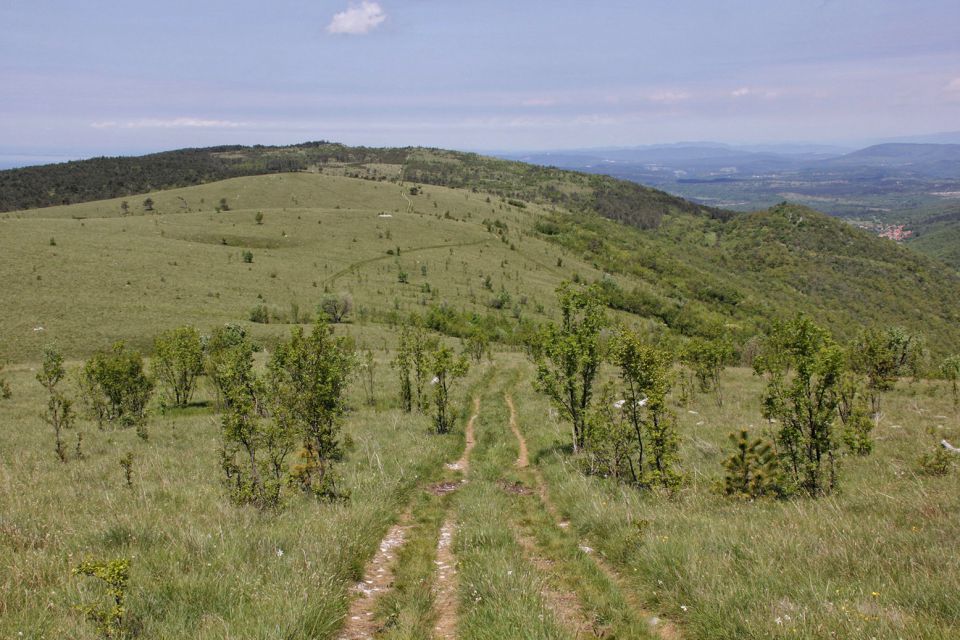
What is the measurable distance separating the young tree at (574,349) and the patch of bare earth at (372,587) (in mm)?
6302

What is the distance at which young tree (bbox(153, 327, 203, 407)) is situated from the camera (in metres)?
27.5

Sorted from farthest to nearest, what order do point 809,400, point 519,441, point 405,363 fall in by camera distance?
point 405,363
point 519,441
point 809,400

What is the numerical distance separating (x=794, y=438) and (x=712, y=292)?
143 metres

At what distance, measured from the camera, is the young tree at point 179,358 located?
90.3 ft

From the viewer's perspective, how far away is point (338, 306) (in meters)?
63.0

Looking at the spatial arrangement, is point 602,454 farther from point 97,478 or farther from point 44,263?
point 44,263

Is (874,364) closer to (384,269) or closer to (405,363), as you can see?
(405,363)

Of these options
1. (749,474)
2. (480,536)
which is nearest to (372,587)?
(480,536)

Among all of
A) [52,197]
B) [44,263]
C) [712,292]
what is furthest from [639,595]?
[52,197]

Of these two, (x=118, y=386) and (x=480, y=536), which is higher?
(x=480, y=536)

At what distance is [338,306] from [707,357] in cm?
4813

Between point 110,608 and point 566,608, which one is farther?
point 566,608

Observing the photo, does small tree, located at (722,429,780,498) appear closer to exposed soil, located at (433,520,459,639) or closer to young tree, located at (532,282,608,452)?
young tree, located at (532,282,608,452)

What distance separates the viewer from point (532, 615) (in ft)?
17.6
